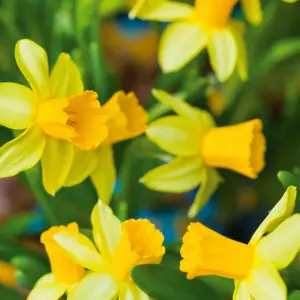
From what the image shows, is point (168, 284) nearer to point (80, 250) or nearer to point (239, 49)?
point (80, 250)

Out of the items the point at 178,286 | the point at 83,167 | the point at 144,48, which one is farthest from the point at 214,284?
the point at 144,48

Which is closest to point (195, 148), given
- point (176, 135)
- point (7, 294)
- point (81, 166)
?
point (176, 135)

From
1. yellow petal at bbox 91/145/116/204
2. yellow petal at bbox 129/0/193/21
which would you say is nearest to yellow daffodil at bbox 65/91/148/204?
yellow petal at bbox 91/145/116/204

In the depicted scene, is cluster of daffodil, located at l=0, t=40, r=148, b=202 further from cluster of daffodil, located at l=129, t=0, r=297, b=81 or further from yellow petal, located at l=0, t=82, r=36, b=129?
cluster of daffodil, located at l=129, t=0, r=297, b=81

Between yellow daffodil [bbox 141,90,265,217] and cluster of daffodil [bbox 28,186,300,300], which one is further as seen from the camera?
yellow daffodil [bbox 141,90,265,217]

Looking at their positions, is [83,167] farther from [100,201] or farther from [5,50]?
[5,50]
